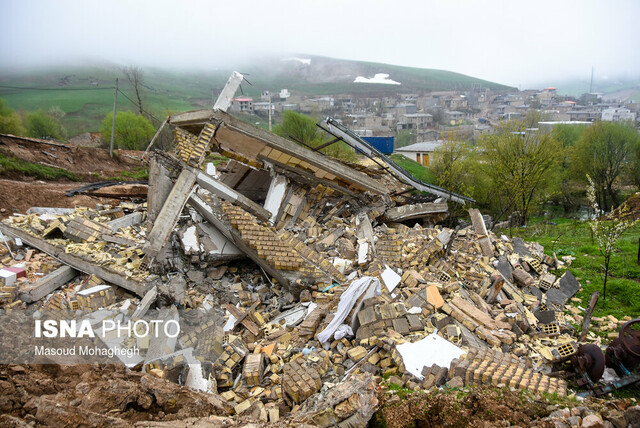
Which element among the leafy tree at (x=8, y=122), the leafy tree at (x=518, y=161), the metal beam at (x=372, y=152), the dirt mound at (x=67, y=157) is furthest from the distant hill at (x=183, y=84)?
the metal beam at (x=372, y=152)

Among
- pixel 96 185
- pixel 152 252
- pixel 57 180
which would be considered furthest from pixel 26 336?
pixel 57 180

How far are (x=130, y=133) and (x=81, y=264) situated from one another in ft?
72.3

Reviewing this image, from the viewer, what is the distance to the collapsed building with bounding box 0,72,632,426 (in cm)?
504

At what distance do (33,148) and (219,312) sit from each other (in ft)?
51.3

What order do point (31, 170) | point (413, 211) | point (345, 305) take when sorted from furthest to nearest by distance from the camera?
point (31, 170) < point (413, 211) < point (345, 305)

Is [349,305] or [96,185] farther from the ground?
[96,185]

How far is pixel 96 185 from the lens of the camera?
1324 cm

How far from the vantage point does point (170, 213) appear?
25.0ft

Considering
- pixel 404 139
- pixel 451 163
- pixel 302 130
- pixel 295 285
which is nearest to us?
pixel 295 285

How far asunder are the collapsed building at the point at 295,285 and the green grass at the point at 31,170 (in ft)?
19.5

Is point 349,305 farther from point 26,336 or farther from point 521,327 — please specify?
point 26,336

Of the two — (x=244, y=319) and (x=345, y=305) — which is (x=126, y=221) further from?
(x=345, y=305)

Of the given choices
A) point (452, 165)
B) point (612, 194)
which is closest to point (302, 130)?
point (452, 165)

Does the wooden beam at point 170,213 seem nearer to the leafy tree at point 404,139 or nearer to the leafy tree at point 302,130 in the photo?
the leafy tree at point 302,130
